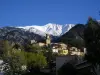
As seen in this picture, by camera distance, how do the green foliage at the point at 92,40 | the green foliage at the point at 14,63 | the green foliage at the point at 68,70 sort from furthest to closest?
the green foliage at the point at 14,63, the green foliage at the point at 68,70, the green foliage at the point at 92,40

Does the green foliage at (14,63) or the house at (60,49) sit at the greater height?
the house at (60,49)

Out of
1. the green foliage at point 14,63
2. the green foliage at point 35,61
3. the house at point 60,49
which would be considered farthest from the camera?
the house at point 60,49

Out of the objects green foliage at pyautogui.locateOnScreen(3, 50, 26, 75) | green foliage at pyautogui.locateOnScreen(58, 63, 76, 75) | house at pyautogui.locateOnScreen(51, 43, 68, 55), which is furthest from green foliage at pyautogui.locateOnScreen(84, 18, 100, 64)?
house at pyautogui.locateOnScreen(51, 43, 68, 55)

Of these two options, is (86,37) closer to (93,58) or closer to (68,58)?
(93,58)

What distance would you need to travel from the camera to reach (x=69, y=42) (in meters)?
195

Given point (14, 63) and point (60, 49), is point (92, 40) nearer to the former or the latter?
point (14, 63)

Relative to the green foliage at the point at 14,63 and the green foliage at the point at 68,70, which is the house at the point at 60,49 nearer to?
the green foliage at the point at 14,63

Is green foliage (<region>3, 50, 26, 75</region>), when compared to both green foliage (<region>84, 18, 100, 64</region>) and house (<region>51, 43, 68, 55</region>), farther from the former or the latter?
house (<region>51, 43, 68, 55</region>)

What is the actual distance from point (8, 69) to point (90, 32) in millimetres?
34106

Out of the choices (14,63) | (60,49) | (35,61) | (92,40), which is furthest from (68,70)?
(60,49)

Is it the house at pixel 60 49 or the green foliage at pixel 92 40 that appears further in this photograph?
the house at pixel 60 49

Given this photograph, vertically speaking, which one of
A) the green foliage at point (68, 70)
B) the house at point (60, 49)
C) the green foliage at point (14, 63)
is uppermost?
the house at point (60, 49)

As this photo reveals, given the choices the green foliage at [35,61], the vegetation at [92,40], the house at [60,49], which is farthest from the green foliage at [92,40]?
the house at [60,49]

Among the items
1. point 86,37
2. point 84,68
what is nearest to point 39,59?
point 84,68
